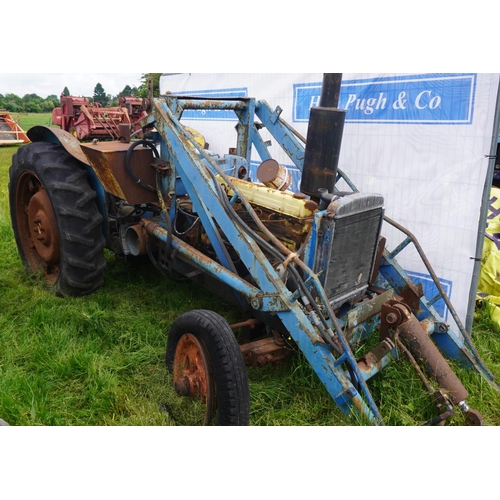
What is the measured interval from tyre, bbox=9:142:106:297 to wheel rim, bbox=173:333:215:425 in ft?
4.54

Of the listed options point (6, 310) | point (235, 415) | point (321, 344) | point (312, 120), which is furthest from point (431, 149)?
point (6, 310)

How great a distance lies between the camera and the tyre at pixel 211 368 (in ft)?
7.45

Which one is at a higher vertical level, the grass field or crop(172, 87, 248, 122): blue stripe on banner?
crop(172, 87, 248, 122): blue stripe on banner

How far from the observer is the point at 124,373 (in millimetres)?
3002

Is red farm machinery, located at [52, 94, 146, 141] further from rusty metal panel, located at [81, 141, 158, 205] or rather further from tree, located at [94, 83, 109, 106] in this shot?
rusty metal panel, located at [81, 141, 158, 205]

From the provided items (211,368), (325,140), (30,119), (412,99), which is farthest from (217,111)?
(30,119)

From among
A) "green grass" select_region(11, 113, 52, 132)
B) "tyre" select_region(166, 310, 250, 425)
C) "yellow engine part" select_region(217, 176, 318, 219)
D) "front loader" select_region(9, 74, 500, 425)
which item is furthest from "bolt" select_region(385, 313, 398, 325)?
"green grass" select_region(11, 113, 52, 132)

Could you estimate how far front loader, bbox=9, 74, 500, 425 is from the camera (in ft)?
7.91

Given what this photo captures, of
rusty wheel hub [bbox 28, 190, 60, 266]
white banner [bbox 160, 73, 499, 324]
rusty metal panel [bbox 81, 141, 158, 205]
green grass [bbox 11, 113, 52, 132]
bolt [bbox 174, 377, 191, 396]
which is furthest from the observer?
green grass [bbox 11, 113, 52, 132]

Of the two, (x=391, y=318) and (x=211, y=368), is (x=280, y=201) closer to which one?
(x=391, y=318)

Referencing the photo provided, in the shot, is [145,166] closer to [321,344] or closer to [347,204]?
[347,204]

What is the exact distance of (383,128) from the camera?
161 inches

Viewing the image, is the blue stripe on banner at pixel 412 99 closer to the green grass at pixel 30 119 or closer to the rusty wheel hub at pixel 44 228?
the rusty wheel hub at pixel 44 228

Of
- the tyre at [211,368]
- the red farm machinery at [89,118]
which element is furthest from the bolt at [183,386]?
the red farm machinery at [89,118]
